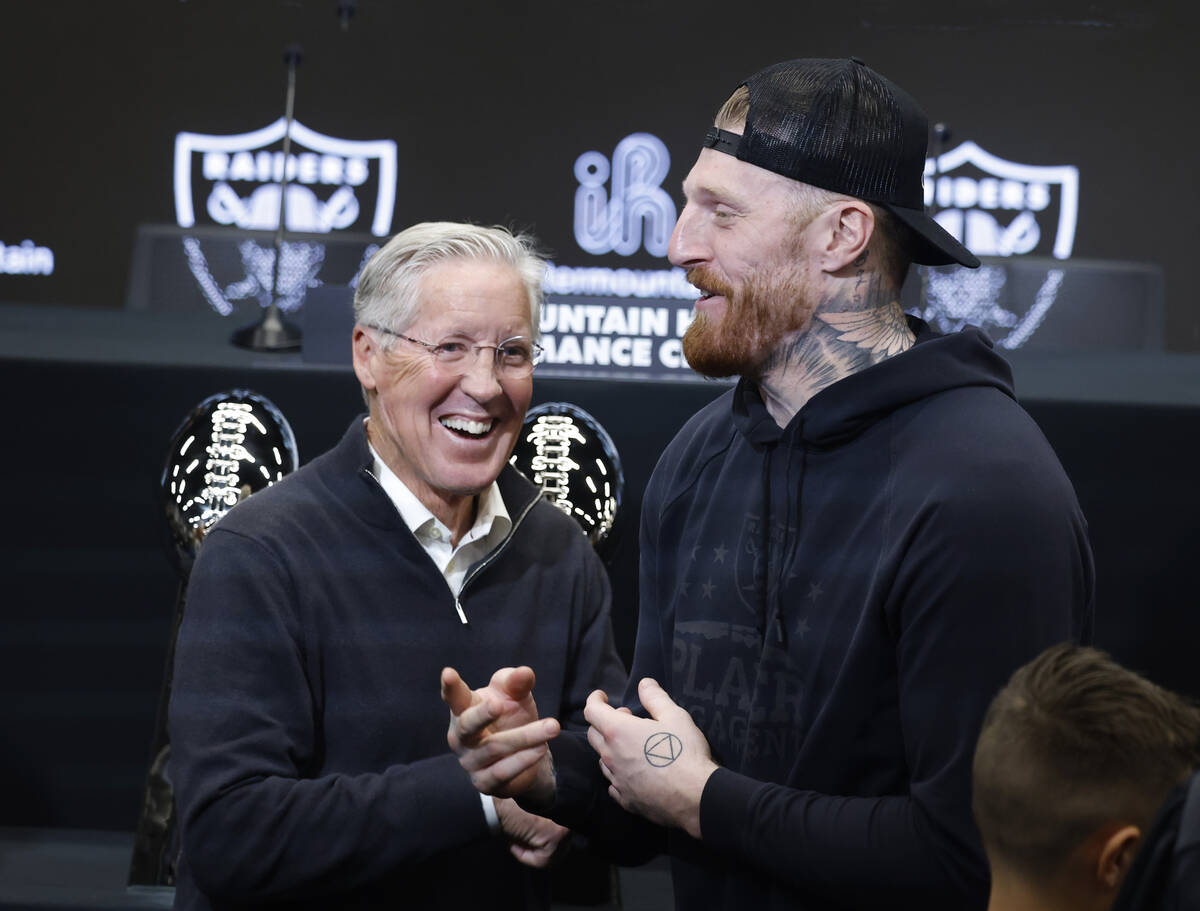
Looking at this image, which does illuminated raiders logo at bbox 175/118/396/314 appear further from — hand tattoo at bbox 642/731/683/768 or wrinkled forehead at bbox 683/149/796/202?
hand tattoo at bbox 642/731/683/768

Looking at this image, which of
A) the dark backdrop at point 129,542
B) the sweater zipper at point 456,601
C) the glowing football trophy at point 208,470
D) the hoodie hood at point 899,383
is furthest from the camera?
the dark backdrop at point 129,542

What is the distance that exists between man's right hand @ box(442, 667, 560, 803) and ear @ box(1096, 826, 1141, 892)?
1.86 ft

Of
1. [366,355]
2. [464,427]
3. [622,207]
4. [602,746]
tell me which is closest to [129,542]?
[366,355]

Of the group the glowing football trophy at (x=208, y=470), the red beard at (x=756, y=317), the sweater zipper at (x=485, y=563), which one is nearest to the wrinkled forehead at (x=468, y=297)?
the sweater zipper at (x=485, y=563)

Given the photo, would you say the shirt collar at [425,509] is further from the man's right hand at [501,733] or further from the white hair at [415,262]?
the man's right hand at [501,733]

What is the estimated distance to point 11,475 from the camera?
8.70 feet

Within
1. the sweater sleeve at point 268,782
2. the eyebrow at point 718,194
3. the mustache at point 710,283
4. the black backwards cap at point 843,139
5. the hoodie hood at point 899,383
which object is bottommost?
the sweater sleeve at point 268,782

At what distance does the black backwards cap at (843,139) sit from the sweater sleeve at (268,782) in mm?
692

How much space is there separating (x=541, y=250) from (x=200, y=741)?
3236 millimetres

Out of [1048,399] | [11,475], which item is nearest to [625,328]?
[1048,399]

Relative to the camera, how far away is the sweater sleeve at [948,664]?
1.09 metres

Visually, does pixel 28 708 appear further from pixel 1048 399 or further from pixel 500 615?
pixel 1048 399

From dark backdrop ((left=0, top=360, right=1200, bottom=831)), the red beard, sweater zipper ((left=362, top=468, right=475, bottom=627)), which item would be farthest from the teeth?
dark backdrop ((left=0, top=360, right=1200, bottom=831))

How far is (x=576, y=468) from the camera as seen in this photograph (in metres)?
2.28
